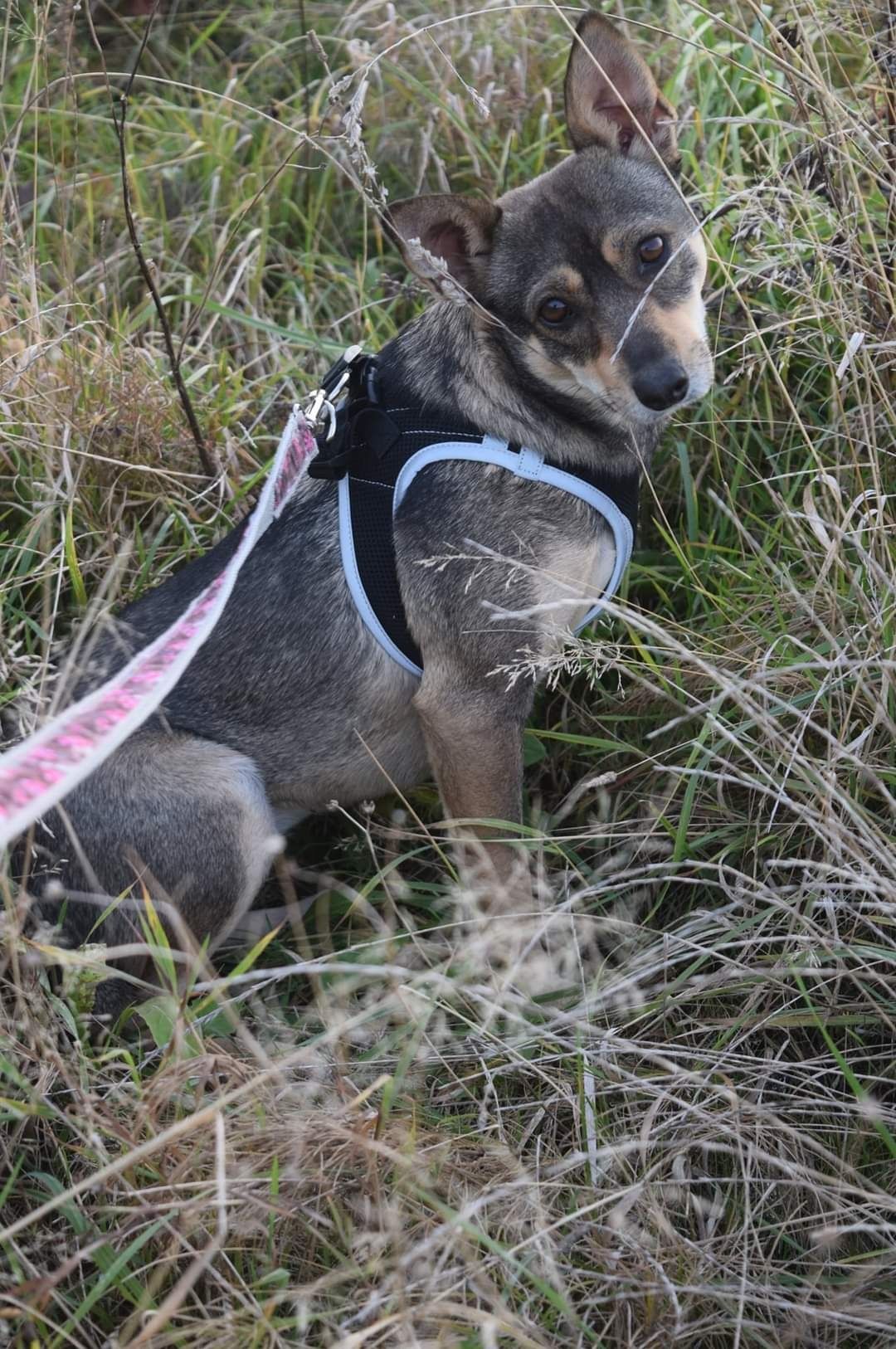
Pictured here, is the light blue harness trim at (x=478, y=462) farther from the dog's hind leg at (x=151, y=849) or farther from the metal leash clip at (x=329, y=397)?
the dog's hind leg at (x=151, y=849)

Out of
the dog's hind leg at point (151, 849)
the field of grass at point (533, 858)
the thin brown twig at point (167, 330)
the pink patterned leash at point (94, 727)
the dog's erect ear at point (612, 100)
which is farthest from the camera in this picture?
the thin brown twig at point (167, 330)

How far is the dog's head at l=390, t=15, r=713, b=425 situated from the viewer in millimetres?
2873

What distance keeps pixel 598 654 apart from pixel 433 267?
40.5 inches

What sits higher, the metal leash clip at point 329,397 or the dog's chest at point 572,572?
the metal leash clip at point 329,397

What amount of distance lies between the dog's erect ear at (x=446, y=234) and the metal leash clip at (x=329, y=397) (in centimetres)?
32

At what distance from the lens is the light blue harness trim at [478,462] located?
3.03m

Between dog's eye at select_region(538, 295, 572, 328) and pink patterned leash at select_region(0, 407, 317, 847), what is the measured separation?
0.99 m

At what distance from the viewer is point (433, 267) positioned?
9.09 feet

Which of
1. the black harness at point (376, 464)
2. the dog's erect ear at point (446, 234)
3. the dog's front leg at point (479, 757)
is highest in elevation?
the dog's erect ear at point (446, 234)

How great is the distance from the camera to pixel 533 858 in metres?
3.22

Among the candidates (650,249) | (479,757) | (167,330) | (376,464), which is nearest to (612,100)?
(650,249)

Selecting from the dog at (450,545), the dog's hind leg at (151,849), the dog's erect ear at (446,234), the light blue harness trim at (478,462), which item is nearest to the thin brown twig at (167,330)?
the dog at (450,545)

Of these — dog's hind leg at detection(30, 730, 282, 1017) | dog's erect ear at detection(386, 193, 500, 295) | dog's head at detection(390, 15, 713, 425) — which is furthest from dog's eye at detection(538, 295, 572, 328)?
dog's hind leg at detection(30, 730, 282, 1017)

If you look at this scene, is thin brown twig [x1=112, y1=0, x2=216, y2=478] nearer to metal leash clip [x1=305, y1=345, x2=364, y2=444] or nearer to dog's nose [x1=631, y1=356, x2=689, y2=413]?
metal leash clip [x1=305, y1=345, x2=364, y2=444]
